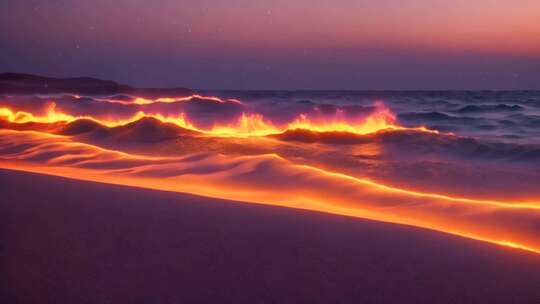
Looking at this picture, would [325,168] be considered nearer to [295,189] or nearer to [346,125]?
[295,189]

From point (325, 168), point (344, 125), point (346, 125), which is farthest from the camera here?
point (346, 125)

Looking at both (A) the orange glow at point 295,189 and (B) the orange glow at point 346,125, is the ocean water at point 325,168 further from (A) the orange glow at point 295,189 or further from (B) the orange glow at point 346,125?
(B) the orange glow at point 346,125

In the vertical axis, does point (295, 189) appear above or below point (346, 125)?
below

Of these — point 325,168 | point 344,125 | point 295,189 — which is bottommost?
point 295,189

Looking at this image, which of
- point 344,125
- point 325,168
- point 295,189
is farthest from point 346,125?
point 295,189

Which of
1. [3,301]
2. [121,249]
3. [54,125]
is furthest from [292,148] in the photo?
[3,301]

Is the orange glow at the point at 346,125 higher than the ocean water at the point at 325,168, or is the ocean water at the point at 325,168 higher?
the orange glow at the point at 346,125

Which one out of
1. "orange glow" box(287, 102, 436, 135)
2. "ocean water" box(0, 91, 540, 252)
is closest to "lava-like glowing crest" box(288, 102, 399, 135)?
"orange glow" box(287, 102, 436, 135)

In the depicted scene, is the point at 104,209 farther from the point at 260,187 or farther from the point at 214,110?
the point at 214,110

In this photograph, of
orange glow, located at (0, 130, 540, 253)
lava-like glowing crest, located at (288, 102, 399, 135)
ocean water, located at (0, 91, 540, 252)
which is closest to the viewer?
orange glow, located at (0, 130, 540, 253)

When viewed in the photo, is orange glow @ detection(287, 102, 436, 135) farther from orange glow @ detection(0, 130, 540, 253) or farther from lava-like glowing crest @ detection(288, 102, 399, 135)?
orange glow @ detection(0, 130, 540, 253)

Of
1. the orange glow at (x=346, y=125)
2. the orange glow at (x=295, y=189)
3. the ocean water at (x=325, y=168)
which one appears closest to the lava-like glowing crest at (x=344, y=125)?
the orange glow at (x=346, y=125)

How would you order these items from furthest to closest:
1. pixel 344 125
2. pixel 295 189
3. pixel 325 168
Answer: pixel 344 125, pixel 325 168, pixel 295 189
